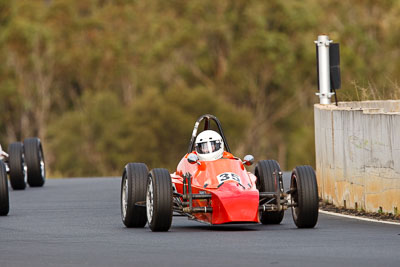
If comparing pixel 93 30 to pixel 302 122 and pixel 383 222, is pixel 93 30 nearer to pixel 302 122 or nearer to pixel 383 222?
pixel 302 122

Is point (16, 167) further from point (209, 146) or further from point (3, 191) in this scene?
point (209, 146)

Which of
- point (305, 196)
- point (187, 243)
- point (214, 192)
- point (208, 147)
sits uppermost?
point (208, 147)

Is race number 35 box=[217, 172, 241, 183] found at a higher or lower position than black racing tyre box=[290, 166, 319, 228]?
higher

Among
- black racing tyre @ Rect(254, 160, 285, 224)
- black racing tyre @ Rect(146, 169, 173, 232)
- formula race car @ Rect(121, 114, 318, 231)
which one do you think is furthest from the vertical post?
black racing tyre @ Rect(146, 169, 173, 232)

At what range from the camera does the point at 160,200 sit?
1422cm

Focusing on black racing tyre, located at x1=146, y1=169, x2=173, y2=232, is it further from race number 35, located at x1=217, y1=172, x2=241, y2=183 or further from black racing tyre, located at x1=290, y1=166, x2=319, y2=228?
black racing tyre, located at x1=290, y1=166, x2=319, y2=228

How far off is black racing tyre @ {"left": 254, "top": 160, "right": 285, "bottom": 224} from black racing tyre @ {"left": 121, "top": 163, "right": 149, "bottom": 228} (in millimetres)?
1627

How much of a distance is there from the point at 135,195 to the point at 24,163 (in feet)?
37.0

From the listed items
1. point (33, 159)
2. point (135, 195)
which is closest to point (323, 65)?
point (33, 159)

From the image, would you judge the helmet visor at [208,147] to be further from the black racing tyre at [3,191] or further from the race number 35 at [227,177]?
the black racing tyre at [3,191]

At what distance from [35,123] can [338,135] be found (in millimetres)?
53539

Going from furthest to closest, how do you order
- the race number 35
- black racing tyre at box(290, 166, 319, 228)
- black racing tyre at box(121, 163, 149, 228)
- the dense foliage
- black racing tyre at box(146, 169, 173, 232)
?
the dense foliage, black racing tyre at box(121, 163, 149, 228), the race number 35, black racing tyre at box(290, 166, 319, 228), black racing tyre at box(146, 169, 173, 232)

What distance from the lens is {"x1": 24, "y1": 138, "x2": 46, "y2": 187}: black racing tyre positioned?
85.5 ft

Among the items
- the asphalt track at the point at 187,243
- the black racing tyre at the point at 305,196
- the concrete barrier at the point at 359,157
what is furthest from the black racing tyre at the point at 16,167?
the black racing tyre at the point at 305,196
